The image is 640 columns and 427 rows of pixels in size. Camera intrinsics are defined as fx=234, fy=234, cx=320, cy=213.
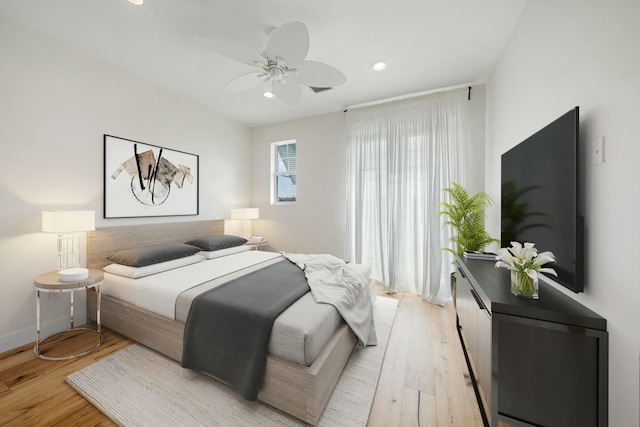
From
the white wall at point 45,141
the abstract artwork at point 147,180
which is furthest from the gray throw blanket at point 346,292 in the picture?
the white wall at point 45,141

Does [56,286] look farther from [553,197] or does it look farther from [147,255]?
[553,197]

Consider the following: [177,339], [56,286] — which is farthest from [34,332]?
[177,339]

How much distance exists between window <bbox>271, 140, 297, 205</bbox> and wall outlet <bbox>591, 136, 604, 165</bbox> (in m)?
3.72

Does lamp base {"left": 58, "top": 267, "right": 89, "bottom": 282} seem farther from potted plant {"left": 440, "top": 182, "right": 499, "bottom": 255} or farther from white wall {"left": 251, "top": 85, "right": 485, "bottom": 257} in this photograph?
potted plant {"left": 440, "top": 182, "right": 499, "bottom": 255}

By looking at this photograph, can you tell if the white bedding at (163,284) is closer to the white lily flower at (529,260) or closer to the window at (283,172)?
the window at (283,172)

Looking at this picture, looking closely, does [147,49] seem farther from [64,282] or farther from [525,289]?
[525,289]

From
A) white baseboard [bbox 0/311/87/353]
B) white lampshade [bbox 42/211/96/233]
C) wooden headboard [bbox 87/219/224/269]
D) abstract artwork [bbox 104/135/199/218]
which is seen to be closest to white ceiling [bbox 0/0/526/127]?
abstract artwork [bbox 104/135/199/218]

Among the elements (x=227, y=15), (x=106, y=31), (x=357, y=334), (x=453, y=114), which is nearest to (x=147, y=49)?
(x=106, y=31)

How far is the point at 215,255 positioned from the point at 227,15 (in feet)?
8.34

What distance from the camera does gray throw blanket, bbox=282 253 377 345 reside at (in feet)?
5.99

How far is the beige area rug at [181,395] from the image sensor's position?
137 cm

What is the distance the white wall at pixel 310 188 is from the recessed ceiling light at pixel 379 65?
1.19 meters

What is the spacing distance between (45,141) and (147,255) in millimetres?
1374

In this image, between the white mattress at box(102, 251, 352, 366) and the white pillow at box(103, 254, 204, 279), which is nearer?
the white mattress at box(102, 251, 352, 366)
